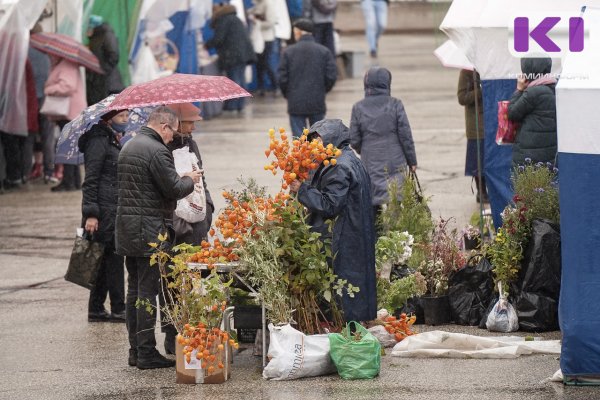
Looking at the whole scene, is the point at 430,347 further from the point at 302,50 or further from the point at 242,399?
the point at 302,50

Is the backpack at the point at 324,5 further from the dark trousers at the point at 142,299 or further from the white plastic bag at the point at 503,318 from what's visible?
the dark trousers at the point at 142,299

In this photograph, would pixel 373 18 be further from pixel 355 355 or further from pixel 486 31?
pixel 355 355

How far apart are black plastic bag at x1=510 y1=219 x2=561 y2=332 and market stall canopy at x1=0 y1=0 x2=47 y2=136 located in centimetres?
867

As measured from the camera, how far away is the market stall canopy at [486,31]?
413 inches

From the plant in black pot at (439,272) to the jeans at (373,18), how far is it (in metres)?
18.8

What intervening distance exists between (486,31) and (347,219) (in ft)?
8.48

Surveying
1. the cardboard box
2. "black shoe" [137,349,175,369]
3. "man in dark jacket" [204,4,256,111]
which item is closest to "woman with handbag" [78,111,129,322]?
"black shoe" [137,349,175,369]

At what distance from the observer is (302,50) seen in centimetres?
1662

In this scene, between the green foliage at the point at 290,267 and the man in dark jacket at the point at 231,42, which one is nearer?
the green foliage at the point at 290,267

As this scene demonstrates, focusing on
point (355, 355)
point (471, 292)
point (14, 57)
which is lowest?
point (355, 355)

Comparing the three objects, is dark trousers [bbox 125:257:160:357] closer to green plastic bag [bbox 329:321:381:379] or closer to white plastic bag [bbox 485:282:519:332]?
green plastic bag [bbox 329:321:381:379]

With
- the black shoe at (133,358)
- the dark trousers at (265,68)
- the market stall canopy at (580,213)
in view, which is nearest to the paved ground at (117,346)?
the black shoe at (133,358)

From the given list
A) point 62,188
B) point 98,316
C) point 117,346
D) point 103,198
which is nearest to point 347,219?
point 117,346

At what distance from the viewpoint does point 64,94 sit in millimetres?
16797
